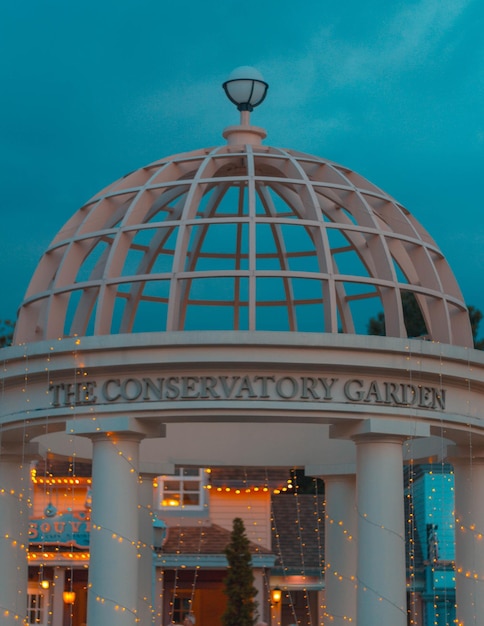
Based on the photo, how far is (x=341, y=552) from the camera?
109ft

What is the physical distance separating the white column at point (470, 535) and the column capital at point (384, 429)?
3581mm

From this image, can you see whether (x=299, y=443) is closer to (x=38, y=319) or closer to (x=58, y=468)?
(x=38, y=319)

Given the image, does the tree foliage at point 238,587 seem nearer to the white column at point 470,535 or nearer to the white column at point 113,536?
the white column at point 113,536

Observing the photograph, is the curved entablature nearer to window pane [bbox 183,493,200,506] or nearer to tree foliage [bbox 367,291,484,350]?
window pane [bbox 183,493,200,506]

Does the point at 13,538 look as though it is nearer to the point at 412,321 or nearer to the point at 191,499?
the point at 191,499

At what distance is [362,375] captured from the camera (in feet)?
84.6

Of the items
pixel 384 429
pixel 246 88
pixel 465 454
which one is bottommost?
pixel 465 454

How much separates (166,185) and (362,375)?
5634 millimetres

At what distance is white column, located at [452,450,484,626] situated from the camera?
29344 millimetres

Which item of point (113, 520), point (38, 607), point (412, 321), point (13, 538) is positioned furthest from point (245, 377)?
point (412, 321)

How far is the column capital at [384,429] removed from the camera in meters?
25.6

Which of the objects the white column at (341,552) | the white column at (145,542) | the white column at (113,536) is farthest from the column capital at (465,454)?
the white column at (145,542)

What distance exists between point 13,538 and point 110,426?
5264mm

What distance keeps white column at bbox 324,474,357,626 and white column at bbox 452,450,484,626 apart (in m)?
3.98
